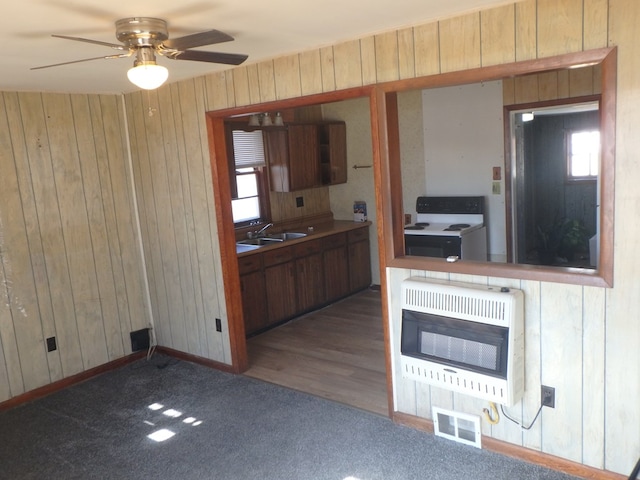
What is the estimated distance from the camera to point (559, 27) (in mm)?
2354

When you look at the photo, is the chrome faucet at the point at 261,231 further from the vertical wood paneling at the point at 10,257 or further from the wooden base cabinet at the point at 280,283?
the vertical wood paneling at the point at 10,257

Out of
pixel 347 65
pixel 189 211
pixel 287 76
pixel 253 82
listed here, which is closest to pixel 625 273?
pixel 347 65

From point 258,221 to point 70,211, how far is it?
2.05 meters

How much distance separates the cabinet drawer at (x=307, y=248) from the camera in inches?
212

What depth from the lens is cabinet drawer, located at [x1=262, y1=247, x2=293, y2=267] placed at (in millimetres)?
5035

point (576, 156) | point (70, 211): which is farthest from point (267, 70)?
point (576, 156)

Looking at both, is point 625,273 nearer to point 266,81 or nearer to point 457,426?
point 457,426

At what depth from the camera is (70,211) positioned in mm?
4164

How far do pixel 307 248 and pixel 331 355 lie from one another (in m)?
1.42

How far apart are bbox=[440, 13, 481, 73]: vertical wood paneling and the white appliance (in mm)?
2554

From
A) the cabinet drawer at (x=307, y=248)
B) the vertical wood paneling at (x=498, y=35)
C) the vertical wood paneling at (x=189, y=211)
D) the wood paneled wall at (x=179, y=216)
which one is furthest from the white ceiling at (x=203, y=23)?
the cabinet drawer at (x=307, y=248)

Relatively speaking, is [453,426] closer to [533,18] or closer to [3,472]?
[533,18]

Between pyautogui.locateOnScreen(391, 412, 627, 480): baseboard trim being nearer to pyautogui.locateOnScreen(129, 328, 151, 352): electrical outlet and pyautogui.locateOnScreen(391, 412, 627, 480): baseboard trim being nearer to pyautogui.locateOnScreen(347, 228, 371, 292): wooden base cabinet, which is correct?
pyautogui.locateOnScreen(129, 328, 151, 352): electrical outlet

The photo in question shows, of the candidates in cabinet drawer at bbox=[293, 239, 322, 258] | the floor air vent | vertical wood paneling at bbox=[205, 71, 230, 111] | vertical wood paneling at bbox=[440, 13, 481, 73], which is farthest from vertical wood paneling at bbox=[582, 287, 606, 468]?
cabinet drawer at bbox=[293, 239, 322, 258]
